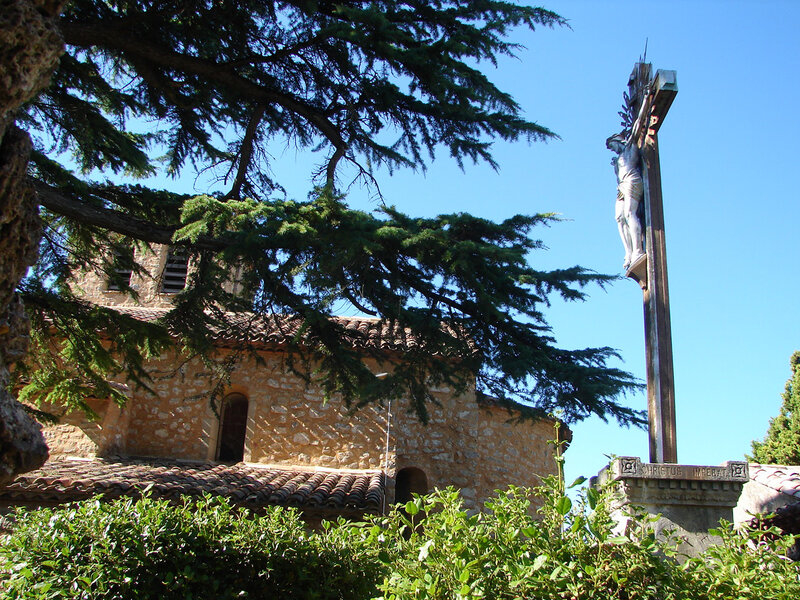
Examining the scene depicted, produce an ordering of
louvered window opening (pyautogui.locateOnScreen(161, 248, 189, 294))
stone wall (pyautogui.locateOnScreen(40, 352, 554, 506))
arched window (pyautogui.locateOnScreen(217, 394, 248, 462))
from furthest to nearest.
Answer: louvered window opening (pyautogui.locateOnScreen(161, 248, 189, 294)) → arched window (pyautogui.locateOnScreen(217, 394, 248, 462)) → stone wall (pyautogui.locateOnScreen(40, 352, 554, 506))

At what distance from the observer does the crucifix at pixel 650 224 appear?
523cm

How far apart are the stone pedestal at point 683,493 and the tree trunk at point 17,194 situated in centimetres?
400

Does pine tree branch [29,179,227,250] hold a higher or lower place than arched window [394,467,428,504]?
higher

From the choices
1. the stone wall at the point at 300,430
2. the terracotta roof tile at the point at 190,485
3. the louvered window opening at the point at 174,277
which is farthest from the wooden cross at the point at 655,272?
the louvered window opening at the point at 174,277

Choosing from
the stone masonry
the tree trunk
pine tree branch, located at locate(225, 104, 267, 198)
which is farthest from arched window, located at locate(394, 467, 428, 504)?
the tree trunk

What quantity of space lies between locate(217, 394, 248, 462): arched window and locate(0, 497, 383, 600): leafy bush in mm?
8414

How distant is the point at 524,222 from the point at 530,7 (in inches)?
96.8

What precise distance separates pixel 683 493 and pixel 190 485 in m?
6.84

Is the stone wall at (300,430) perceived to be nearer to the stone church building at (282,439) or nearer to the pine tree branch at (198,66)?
the stone church building at (282,439)

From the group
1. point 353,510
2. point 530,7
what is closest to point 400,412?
point 353,510

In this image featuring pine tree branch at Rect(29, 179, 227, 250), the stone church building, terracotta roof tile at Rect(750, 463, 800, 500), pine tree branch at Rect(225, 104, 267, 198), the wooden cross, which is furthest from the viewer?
the stone church building

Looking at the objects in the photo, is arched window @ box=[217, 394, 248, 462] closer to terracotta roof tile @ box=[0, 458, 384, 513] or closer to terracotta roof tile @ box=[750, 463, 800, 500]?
terracotta roof tile @ box=[0, 458, 384, 513]

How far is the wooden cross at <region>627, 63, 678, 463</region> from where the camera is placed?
5188 mm

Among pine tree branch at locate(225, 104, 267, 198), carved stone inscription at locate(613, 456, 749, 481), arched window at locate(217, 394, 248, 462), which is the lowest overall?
carved stone inscription at locate(613, 456, 749, 481)
